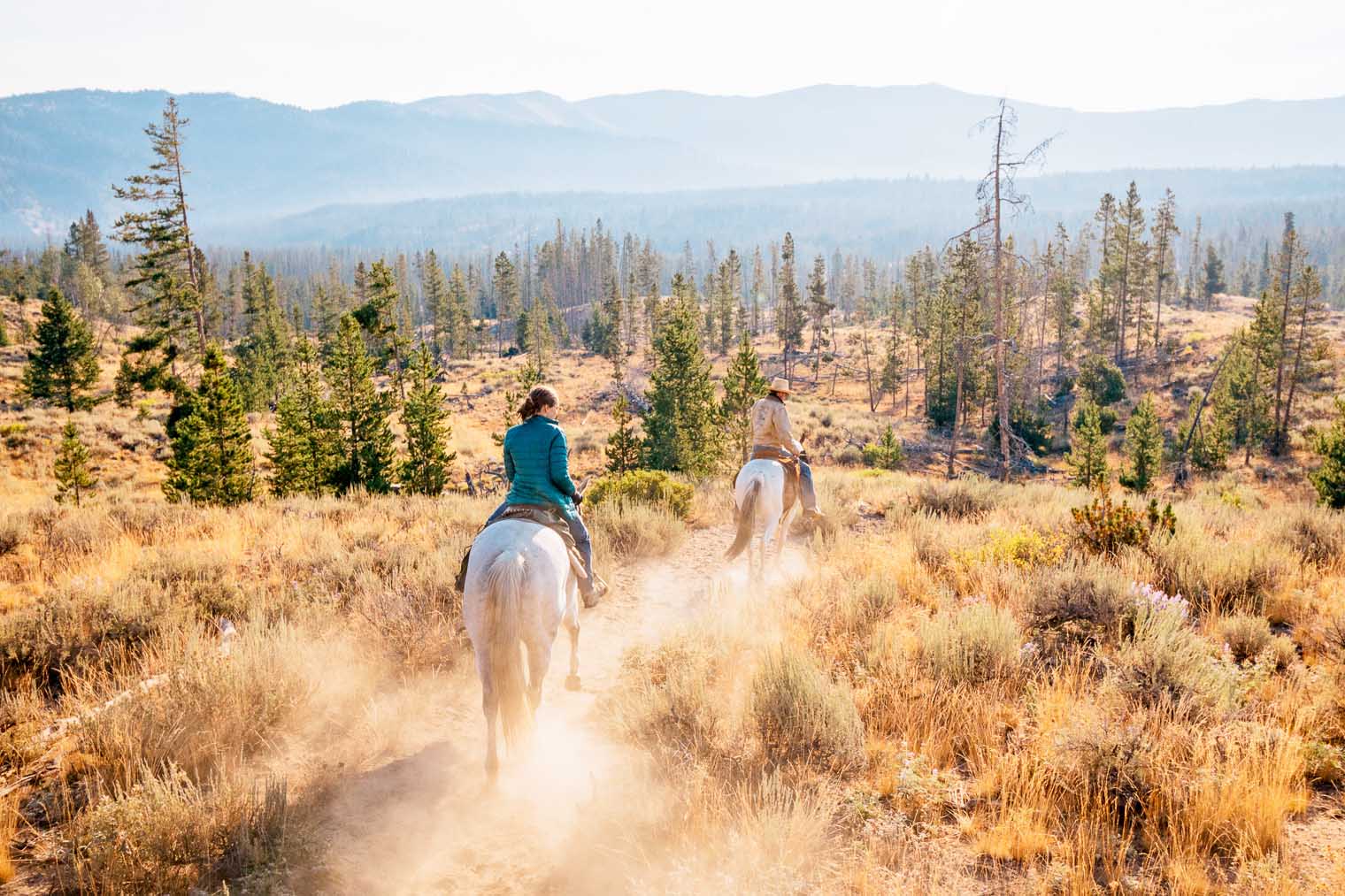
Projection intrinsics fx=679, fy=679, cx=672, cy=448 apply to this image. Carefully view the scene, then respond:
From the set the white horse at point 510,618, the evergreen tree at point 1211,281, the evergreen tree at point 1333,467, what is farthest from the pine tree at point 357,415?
the evergreen tree at point 1211,281

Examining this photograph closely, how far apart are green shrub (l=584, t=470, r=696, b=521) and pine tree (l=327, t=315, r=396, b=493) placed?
12.0m

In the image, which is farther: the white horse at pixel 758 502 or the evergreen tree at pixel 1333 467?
the evergreen tree at pixel 1333 467

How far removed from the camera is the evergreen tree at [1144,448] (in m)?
36.2

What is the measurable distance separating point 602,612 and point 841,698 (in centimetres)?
435

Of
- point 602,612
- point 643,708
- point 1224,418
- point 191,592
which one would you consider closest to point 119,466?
point 191,592

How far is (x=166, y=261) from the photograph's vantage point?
1323 inches

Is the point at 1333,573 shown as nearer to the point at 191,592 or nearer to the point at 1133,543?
the point at 1133,543

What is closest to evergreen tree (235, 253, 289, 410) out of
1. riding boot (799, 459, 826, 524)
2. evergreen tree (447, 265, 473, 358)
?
evergreen tree (447, 265, 473, 358)

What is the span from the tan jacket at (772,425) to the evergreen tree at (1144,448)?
111ft

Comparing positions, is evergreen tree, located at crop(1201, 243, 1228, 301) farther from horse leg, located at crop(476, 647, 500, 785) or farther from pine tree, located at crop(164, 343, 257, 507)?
horse leg, located at crop(476, 647, 500, 785)

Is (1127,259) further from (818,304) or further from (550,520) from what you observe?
(550,520)

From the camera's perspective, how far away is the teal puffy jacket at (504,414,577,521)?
613 cm

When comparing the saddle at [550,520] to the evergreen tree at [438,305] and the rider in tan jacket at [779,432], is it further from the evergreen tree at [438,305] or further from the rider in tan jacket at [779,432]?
the evergreen tree at [438,305]

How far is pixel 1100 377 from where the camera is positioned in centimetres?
5966
